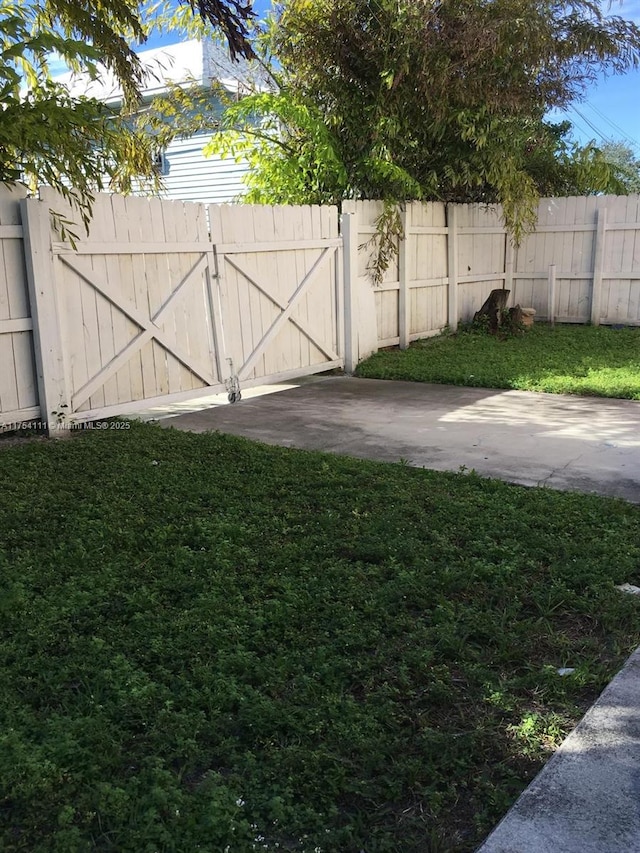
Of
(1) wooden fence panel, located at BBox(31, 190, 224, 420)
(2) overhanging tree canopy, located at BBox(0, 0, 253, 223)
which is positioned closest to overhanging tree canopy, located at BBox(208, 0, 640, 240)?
(2) overhanging tree canopy, located at BBox(0, 0, 253, 223)

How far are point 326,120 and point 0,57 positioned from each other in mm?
4863

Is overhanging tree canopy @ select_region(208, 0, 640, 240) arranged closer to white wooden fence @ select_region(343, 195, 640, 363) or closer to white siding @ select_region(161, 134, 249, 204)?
white wooden fence @ select_region(343, 195, 640, 363)

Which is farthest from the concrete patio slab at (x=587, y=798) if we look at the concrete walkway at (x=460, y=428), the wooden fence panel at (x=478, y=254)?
the wooden fence panel at (x=478, y=254)

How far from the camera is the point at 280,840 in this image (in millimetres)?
2107

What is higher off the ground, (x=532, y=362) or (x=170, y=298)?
(x=170, y=298)

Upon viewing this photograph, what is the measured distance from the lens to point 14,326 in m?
6.16

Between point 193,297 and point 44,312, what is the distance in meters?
1.59

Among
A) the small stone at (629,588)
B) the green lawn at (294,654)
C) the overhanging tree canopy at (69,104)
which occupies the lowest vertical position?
the small stone at (629,588)

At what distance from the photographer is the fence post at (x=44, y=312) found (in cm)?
609

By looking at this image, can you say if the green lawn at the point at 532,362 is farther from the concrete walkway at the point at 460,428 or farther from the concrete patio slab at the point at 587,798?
the concrete patio slab at the point at 587,798

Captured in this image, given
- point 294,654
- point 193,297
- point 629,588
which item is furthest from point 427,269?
point 294,654

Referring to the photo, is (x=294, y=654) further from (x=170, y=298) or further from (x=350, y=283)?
(x=350, y=283)

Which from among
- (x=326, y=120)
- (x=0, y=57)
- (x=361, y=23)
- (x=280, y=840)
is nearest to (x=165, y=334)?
(x=0, y=57)

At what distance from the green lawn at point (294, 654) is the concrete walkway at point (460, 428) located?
0.59m
